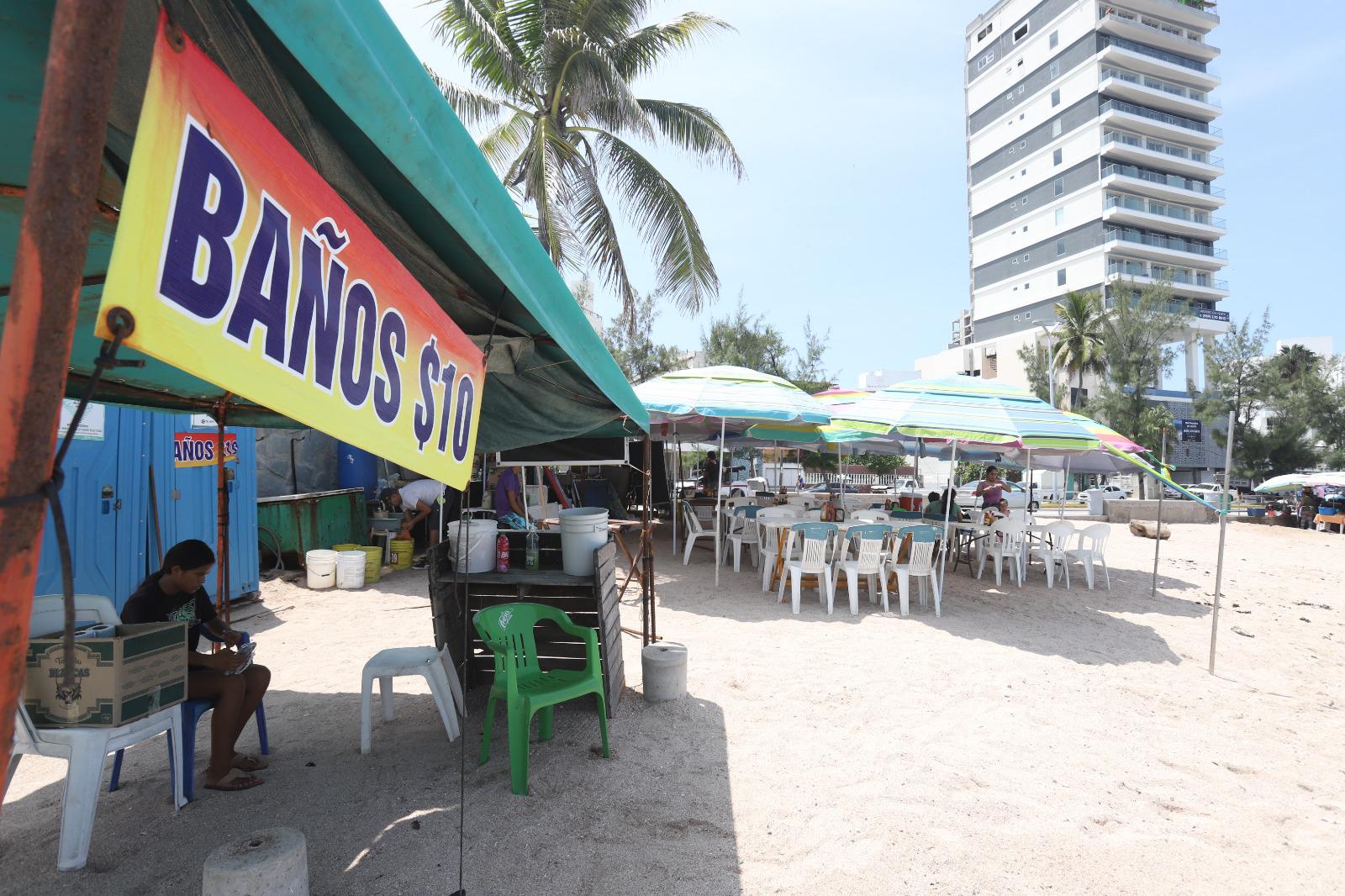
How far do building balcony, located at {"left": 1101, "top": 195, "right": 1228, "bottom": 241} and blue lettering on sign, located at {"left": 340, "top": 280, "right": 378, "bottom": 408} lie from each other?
192ft

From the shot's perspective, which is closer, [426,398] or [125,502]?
[426,398]

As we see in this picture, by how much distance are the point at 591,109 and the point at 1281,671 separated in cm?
1095

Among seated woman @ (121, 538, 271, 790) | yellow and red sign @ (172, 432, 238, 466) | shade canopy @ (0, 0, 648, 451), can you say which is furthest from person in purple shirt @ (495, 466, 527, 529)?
shade canopy @ (0, 0, 648, 451)

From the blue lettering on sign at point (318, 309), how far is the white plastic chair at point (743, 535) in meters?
8.99

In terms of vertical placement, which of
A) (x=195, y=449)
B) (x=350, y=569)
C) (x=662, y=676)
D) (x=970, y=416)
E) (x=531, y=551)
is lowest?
(x=662, y=676)

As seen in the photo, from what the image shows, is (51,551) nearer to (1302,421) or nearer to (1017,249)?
(1302,421)

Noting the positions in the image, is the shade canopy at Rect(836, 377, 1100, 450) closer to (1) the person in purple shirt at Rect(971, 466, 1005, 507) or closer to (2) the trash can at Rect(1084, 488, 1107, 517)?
(1) the person in purple shirt at Rect(971, 466, 1005, 507)

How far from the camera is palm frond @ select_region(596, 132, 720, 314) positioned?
10672mm

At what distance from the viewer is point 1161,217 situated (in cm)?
5088

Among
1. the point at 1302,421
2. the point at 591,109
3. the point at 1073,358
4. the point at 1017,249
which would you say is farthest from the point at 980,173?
the point at 591,109

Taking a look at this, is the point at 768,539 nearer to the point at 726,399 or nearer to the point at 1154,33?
the point at 726,399

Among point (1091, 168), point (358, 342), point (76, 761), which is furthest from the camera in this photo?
point (1091, 168)

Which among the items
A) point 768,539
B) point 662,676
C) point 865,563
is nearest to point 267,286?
point 662,676

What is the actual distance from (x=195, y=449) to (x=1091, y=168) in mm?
58702
